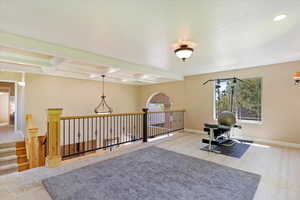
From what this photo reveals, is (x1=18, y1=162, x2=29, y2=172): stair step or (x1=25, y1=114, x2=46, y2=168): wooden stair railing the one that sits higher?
(x1=25, y1=114, x2=46, y2=168): wooden stair railing

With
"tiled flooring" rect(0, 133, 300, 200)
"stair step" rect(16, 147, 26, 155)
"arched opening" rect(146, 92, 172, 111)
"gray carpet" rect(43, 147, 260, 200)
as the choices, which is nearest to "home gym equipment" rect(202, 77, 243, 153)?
"tiled flooring" rect(0, 133, 300, 200)

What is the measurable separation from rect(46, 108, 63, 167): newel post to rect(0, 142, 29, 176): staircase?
2721 mm

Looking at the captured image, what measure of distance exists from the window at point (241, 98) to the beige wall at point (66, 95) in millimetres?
5201

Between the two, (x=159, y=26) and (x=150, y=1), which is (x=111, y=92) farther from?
(x=150, y=1)

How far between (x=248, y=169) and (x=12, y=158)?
6705 millimetres

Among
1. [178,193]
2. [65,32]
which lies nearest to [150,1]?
[65,32]

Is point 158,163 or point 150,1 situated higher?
point 150,1

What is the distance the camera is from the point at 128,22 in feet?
7.39

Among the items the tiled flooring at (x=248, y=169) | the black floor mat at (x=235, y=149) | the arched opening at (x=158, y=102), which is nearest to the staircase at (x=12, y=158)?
the tiled flooring at (x=248, y=169)

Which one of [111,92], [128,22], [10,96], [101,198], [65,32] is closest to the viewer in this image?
[101,198]

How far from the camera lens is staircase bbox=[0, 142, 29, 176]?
4.29 meters

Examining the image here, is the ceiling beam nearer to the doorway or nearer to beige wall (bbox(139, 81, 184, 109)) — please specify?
beige wall (bbox(139, 81, 184, 109))

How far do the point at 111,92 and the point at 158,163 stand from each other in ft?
18.4

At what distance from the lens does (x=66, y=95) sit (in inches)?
248
